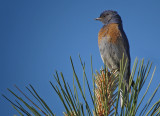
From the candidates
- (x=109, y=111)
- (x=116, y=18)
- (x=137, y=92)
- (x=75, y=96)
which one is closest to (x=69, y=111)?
(x=75, y=96)

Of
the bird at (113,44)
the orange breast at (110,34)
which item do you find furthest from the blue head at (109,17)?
the orange breast at (110,34)

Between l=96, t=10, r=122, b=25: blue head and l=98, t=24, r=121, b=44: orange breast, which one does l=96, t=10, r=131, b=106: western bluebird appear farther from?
l=96, t=10, r=122, b=25: blue head

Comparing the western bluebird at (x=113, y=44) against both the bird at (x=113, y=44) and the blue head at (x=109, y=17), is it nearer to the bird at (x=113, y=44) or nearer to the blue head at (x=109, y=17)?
the bird at (x=113, y=44)

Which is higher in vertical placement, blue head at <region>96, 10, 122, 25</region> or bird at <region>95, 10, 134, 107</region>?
blue head at <region>96, 10, 122, 25</region>

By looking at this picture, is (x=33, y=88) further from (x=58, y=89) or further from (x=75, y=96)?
(x=75, y=96)

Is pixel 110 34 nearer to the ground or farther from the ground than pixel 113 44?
farther from the ground

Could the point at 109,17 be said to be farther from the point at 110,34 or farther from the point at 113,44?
the point at 113,44

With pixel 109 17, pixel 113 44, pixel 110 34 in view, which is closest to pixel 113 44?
pixel 113 44

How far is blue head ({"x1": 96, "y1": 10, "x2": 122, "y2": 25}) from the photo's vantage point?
6.61m

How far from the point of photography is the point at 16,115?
162cm

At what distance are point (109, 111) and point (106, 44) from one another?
12.9 ft

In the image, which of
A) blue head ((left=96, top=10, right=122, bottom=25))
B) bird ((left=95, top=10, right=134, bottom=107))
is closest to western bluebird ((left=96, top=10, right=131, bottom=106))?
bird ((left=95, top=10, right=134, bottom=107))

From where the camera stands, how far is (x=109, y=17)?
677 cm

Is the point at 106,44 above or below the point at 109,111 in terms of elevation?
above
